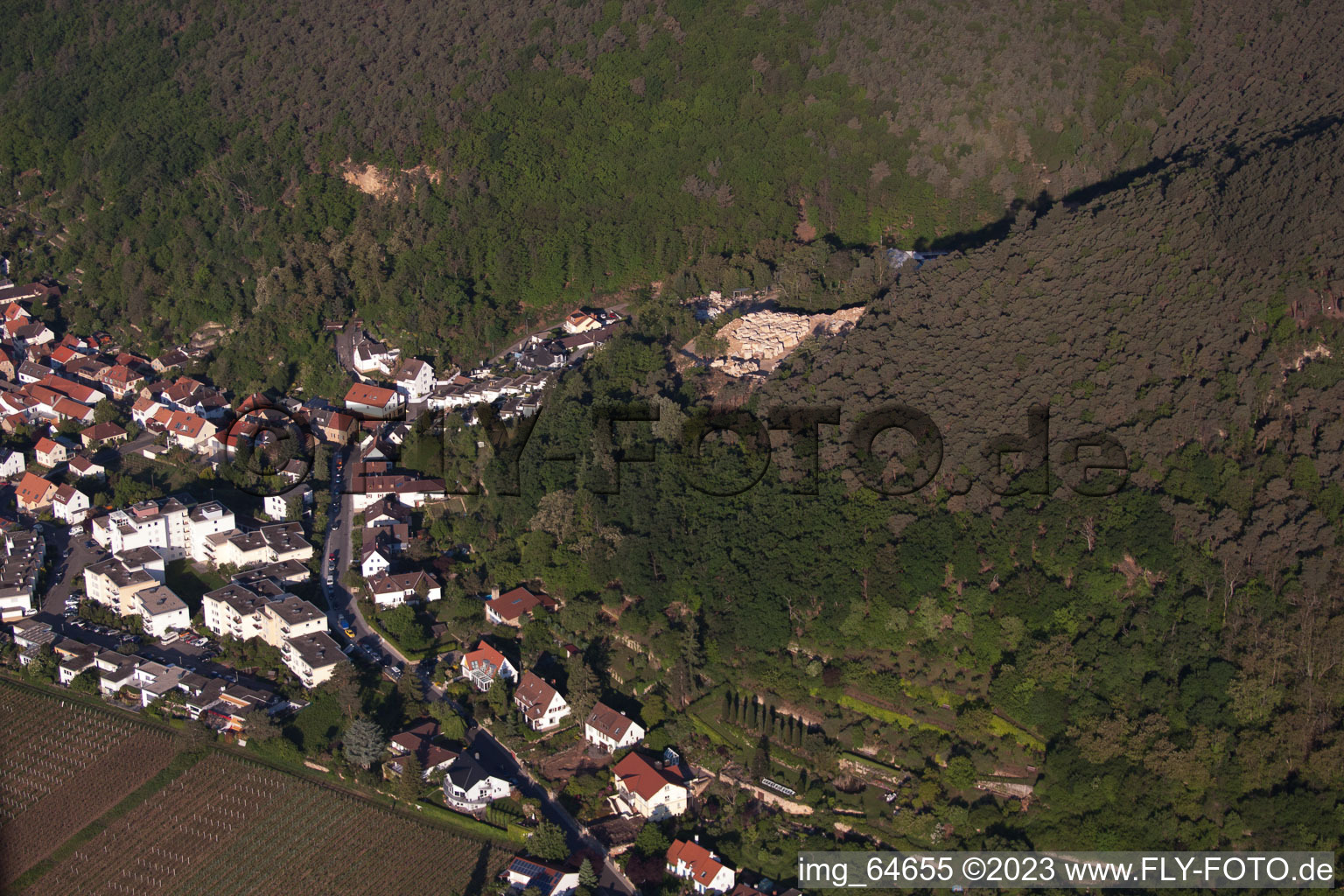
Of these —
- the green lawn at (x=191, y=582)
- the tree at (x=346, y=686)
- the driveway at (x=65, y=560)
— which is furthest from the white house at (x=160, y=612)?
the tree at (x=346, y=686)

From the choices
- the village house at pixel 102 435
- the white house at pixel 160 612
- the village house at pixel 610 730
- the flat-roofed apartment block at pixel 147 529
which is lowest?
the village house at pixel 610 730

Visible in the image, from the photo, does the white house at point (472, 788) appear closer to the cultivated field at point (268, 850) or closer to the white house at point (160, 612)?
the cultivated field at point (268, 850)

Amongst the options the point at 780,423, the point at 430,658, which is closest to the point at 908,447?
the point at 780,423

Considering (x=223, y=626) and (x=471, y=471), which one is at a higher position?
(x=471, y=471)

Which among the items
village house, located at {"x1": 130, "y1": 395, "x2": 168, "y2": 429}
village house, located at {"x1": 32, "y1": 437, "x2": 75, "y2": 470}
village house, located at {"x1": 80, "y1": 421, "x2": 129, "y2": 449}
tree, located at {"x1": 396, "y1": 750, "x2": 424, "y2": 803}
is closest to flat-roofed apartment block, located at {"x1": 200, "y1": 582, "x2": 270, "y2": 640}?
tree, located at {"x1": 396, "y1": 750, "x2": 424, "y2": 803}

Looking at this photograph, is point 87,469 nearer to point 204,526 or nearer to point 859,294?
point 204,526

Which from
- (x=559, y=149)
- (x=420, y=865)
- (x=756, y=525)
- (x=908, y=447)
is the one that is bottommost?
(x=420, y=865)

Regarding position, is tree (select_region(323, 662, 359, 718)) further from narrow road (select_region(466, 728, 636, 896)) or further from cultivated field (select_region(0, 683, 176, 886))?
cultivated field (select_region(0, 683, 176, 886))

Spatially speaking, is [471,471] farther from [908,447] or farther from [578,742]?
[908,447]
